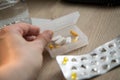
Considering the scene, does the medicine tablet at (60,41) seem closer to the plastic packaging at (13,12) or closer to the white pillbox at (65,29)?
the white pillbox at (65,29)

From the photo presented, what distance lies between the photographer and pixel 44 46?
57 centimetres

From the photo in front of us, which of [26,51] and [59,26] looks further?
[59,26]

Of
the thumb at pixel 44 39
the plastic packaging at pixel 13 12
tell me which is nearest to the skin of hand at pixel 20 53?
the thumb at pixel 44 39

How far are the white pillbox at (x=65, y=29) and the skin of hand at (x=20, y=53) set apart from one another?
0.13ft

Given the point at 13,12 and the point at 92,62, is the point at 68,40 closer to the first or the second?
the point at 92,62

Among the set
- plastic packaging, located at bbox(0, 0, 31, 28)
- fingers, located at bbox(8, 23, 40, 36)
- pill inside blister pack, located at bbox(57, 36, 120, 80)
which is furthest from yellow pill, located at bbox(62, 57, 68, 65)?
plastic packaging, located at bbox(0, 0, 31, 28)

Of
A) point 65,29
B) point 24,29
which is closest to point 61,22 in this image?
point 65,29

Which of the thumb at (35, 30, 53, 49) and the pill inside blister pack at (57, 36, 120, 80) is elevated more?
the thumb at (35, 30, 53, 49)

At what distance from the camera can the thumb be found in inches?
21.8

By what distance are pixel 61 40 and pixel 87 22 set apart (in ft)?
0.33

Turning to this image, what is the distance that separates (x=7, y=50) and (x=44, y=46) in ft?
0.31

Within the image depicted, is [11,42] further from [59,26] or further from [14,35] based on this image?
[59,26]

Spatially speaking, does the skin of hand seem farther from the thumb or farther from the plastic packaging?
the plastic packaging

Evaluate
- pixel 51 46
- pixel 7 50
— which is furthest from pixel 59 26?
pixel 7 50
